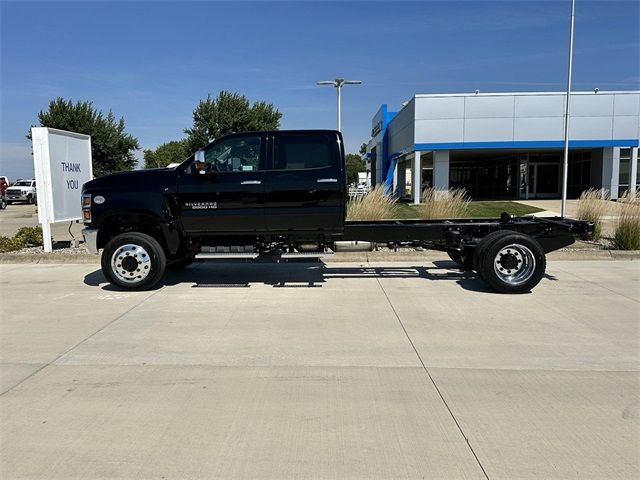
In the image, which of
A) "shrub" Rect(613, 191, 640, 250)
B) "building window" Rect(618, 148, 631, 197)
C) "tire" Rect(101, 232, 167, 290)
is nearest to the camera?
"tire" Rect(101, 232, 167, 290)

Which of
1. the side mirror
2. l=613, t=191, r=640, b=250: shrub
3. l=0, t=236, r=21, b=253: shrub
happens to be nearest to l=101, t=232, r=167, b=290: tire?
the side mirror

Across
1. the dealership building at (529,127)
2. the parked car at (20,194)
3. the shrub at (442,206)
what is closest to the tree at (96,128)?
the parked car at (20,194)

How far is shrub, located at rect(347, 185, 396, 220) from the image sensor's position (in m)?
13.2

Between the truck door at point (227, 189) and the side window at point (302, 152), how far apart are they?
0.24 meters

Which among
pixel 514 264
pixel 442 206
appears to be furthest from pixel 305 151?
pixel 442 206

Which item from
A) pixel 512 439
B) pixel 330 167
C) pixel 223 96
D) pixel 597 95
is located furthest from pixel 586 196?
pixel 223 96

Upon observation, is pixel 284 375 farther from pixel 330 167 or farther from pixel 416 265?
pixel 416 265

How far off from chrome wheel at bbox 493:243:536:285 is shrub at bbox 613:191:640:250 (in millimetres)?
4853

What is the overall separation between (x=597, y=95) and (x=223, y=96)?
28.1m

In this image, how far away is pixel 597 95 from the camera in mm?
29156

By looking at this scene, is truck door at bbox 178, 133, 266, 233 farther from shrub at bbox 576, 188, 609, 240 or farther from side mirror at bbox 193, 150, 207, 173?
shrub at bbox 576, 188, 609, 240

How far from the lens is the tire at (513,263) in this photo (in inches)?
312

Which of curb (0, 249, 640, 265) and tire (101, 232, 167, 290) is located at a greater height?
tire (101, 232, 167, 290)

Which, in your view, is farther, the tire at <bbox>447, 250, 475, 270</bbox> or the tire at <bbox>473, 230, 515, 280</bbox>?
the tire at <bbox>447, 250, 475, 270</bbox>
